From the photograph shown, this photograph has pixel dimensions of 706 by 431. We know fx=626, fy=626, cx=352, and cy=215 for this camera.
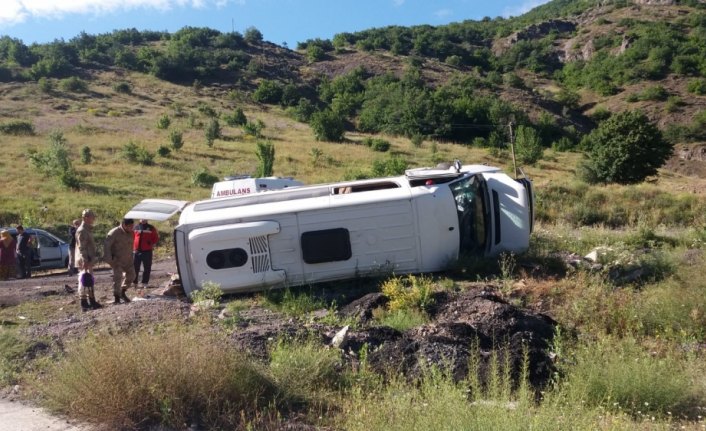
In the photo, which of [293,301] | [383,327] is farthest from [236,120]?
[383,327]

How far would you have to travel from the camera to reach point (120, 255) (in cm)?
1064

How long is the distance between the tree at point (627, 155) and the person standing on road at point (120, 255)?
35.9 metres

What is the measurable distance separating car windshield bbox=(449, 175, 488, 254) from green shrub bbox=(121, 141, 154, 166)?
29.0 meters

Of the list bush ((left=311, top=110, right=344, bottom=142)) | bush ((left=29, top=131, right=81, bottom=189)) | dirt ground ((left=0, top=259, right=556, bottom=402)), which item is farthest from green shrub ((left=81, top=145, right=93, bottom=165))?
dirt ground ((left=0, top=259, right=556, bottom=402))

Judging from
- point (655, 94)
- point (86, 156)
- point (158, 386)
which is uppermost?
point (655, 94)

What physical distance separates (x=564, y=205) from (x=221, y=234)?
19.5 metres

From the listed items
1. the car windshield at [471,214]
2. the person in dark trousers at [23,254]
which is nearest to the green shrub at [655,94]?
the car windshield at [471,214]

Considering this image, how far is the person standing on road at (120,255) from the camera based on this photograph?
10.6 metres

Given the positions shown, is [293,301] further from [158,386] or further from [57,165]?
[57,165]

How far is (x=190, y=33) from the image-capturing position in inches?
4518

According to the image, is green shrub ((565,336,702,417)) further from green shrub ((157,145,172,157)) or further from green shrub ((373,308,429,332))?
green shrub ((157,145,172,157))

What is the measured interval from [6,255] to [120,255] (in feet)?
24.0

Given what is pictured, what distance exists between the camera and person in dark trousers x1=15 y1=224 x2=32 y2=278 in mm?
16391

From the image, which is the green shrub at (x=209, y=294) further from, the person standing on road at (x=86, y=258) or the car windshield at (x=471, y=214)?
the car windshield at (x=471, y=214)
